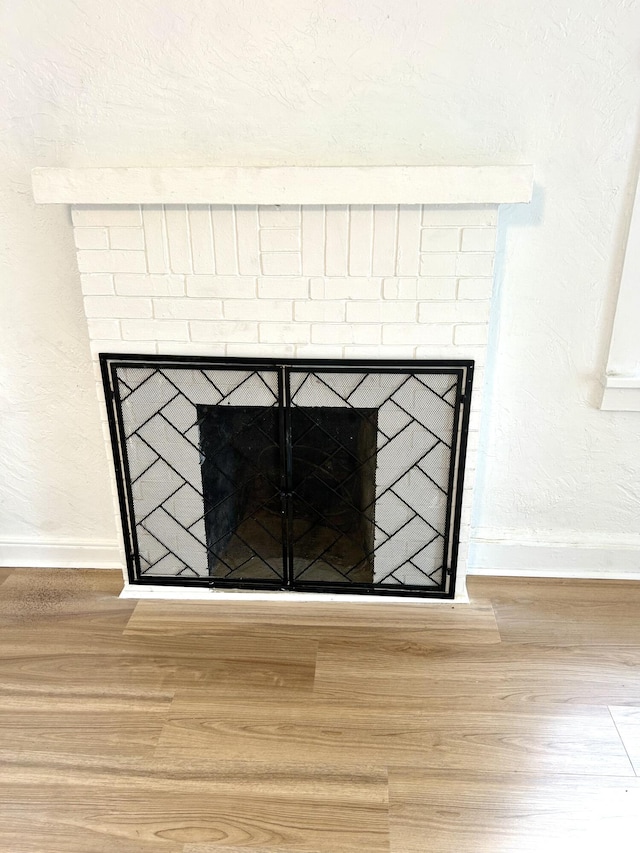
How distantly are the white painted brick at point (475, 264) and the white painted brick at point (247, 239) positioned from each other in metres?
0.55

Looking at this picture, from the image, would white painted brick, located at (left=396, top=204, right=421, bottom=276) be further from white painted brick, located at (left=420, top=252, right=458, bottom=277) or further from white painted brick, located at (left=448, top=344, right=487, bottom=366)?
white painted brick, located at (left=448, top=344, right=487, bottom=366)

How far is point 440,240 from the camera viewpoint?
168 cm

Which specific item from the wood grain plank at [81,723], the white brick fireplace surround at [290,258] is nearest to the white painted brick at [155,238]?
the white brick fireplace surround at [290,258]

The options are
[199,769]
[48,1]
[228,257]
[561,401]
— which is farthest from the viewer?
[561,401]

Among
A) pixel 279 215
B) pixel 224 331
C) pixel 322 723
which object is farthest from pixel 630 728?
pixel 279 215

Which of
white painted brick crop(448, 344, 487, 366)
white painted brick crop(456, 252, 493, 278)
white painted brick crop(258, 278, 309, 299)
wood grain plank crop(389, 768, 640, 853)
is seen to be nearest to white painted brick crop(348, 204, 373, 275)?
white painted brick crop(258, 278, 309, 299)

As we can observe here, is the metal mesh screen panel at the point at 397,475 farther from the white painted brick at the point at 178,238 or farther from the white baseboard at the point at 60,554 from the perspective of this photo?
the white baseboard at the point at 60,554

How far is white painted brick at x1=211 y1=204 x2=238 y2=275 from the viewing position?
169cm

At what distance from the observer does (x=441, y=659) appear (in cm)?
179

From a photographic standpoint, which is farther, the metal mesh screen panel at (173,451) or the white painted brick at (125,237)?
the metal mesh screen panel at (173,451)

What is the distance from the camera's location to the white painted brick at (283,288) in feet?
5.72

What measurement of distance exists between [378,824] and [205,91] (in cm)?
180

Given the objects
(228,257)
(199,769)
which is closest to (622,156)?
(228,257)

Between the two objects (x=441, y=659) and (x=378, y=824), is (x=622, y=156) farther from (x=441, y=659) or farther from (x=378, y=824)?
(x=378, y=824)
